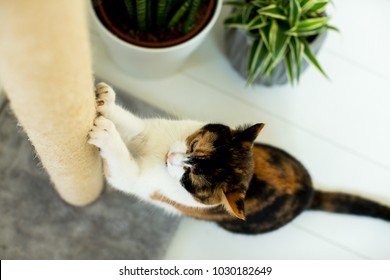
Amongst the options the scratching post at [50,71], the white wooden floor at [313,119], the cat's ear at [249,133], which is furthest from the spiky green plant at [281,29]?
the scratching post at [50,71]

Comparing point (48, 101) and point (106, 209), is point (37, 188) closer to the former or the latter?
point (106, 209)

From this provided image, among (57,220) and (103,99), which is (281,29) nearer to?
(103,99)

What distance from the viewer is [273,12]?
129cm

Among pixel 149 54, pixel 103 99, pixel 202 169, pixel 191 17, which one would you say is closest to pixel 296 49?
pixel 191 17

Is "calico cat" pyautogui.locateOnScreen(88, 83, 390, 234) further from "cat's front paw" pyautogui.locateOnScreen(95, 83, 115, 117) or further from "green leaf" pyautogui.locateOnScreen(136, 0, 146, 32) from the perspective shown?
"green leaf" pyautogui.locateOnScreen(136, 0, 146, 32)

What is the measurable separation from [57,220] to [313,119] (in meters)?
0.93

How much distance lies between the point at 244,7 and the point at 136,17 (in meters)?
0.33

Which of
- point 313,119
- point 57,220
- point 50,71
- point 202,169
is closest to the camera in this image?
point 50,71

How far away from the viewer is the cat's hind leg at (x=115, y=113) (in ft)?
3.02

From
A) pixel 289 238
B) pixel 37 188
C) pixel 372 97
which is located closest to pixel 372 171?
pixel 372 97

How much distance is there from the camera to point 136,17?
1356mm

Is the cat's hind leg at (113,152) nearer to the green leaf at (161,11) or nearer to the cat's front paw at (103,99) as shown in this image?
the cat's front paw at (103,99)

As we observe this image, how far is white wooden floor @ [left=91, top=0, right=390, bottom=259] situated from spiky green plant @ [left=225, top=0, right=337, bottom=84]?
0.24 meters

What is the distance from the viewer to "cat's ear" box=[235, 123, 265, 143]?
979mm
